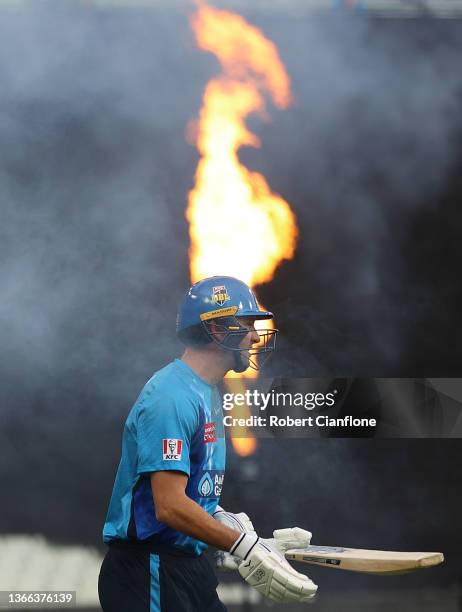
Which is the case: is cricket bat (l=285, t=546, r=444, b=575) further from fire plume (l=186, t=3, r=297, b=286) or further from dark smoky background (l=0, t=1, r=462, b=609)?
fire plume (l=186, t=3, r=297, b=286)

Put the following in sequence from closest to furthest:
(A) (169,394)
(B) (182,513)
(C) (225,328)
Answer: (B) (182,513) → (A) (169,394) → (C) (225,328)

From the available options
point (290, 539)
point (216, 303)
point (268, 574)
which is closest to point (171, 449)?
point (268, 574)

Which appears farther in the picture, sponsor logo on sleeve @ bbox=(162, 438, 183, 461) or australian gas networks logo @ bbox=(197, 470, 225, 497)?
australian gas networks logo @ bbox=(197, 470, 225, 497)

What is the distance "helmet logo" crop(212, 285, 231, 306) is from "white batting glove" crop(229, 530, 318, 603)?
657 mm

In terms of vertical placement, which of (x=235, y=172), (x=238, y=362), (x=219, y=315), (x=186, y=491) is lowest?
(x=186, y=491)

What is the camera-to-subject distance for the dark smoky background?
448cm

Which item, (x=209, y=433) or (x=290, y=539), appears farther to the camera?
(x=290, y=539)

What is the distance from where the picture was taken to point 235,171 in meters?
4.54

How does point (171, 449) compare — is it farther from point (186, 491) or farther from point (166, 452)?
point (186, 491)

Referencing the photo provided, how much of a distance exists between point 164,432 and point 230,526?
0.53m

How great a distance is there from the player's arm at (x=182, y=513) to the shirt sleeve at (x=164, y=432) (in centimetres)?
3

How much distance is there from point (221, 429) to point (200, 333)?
12.2 inches

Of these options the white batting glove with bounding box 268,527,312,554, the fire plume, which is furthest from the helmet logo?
the fire plume

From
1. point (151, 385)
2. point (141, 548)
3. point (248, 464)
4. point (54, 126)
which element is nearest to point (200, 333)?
point (151, 385)
